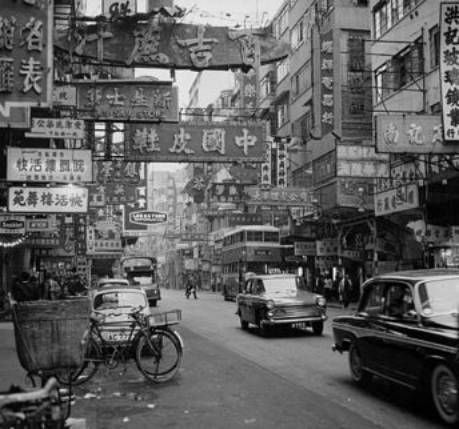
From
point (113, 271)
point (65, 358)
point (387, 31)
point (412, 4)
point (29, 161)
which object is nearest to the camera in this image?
point (65, 358)

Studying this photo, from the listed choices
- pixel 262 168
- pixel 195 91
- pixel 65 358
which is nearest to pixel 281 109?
pixel 262 168

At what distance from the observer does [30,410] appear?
3.97 meters

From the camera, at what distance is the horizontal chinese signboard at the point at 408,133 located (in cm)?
2045

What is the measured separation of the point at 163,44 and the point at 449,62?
7988 millimetres

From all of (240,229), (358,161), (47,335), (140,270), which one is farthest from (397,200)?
(140,270)

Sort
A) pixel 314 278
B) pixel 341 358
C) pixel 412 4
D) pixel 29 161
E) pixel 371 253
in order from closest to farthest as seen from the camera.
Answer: pixel 341 358, pixel 29 161, pixel 412 4, pixel 371 253, pixel 314 278

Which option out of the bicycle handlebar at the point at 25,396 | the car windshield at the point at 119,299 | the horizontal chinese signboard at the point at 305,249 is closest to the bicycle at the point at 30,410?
the bicycle handlebar at the point at 25,396

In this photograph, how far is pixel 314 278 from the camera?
46375 mm

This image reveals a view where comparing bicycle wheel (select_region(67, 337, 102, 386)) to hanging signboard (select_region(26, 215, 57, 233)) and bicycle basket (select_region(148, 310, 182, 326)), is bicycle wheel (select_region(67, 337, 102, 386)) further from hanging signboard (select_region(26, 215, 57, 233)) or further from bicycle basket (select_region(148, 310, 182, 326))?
hanging signboard (select_region(26, 215, 57, 233))

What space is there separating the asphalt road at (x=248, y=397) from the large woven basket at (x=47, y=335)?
52.4 inches

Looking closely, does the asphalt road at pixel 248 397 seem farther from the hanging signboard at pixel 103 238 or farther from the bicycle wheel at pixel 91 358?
the hanging signboard at pixel 103 238

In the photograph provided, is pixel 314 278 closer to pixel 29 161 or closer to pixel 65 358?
pixel 29 161

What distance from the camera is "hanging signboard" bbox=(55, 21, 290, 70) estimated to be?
16203mm

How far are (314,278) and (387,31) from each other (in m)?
20.1
